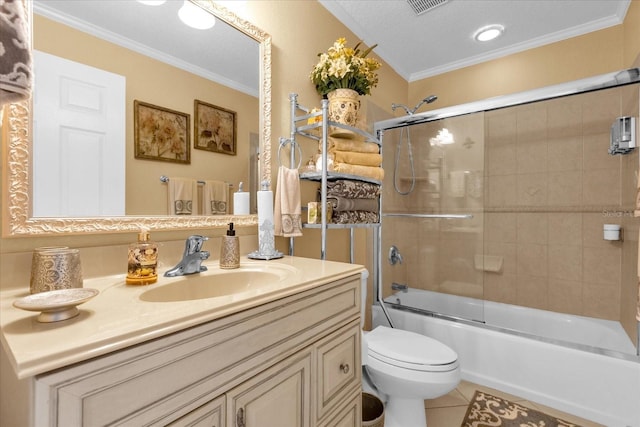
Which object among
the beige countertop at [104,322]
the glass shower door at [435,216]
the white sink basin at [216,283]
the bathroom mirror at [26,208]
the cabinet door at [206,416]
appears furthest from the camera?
the glass shower door at [435,216]

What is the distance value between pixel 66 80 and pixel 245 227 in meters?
0.76

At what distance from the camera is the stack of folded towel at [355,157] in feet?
5.02

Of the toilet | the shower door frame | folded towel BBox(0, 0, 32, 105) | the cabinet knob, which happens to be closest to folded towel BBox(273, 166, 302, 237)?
the toilet

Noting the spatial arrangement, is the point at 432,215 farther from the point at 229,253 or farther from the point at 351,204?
the point at 229,253

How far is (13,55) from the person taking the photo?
0.51 m

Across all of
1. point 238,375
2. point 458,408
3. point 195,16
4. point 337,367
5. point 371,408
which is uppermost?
point 195,16

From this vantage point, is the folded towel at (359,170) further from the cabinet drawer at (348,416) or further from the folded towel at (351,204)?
the cabinet drawer at (348,416)

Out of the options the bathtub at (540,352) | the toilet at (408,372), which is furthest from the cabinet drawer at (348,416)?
the bathtub at (540,352)

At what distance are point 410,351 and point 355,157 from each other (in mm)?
981

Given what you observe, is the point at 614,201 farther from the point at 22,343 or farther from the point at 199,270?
the point at 22,343

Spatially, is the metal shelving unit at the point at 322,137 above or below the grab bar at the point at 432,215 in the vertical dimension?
above

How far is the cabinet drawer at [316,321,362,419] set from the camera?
2.94ft

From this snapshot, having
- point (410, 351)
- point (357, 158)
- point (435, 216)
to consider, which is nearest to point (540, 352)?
point (410, 351)

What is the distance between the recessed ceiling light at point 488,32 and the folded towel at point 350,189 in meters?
1.44
